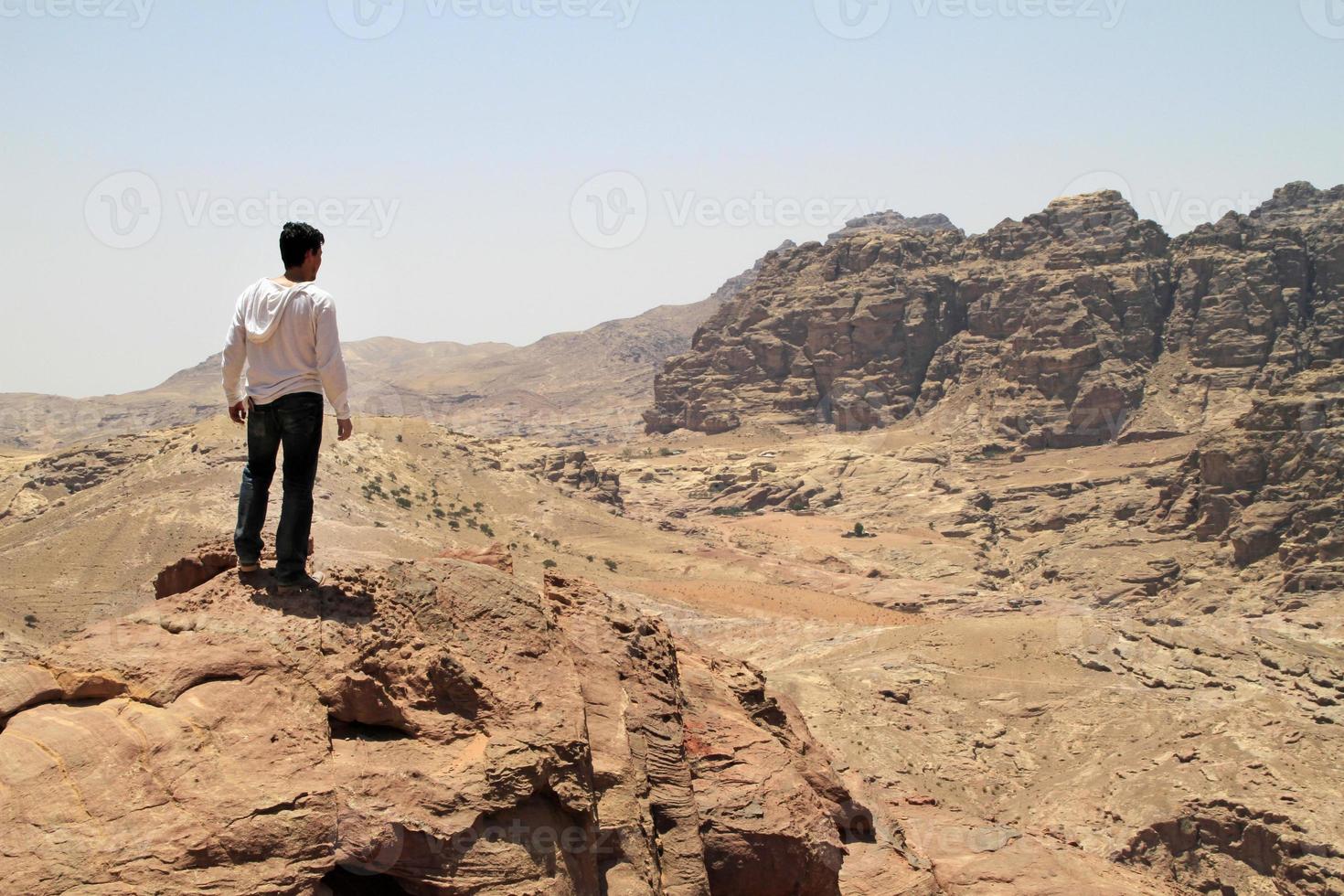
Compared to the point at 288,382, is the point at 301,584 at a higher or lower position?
lower

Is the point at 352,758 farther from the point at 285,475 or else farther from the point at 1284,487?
the point at 1284,487

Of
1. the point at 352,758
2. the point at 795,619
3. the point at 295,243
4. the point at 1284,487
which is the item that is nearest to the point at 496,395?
the point at 1284,487

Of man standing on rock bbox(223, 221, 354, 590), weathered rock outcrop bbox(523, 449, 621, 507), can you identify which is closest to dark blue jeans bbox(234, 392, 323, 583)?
man standing on rock bbox(223, 221, 354, 590)

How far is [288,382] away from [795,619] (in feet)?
95.5

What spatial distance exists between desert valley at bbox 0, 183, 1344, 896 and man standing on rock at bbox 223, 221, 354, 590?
0.34m

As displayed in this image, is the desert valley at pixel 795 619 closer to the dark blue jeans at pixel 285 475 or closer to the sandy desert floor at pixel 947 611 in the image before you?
the sandy desert floor at pixel 947 611

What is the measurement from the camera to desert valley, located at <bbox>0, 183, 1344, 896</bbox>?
16.7 ft

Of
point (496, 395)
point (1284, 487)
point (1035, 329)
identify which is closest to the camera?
point (1284, 487)

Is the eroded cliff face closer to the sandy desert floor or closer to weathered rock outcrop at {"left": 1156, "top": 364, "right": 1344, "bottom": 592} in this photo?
the sandy desert floor

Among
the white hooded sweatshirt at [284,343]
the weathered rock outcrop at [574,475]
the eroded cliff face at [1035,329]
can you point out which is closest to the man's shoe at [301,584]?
the white hooded sweatshirt at [284,343]

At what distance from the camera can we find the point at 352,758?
527 centimetres

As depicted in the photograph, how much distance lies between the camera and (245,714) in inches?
199

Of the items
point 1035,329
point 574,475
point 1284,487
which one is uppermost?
point 1035,329

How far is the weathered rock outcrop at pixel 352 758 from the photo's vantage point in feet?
14.7
